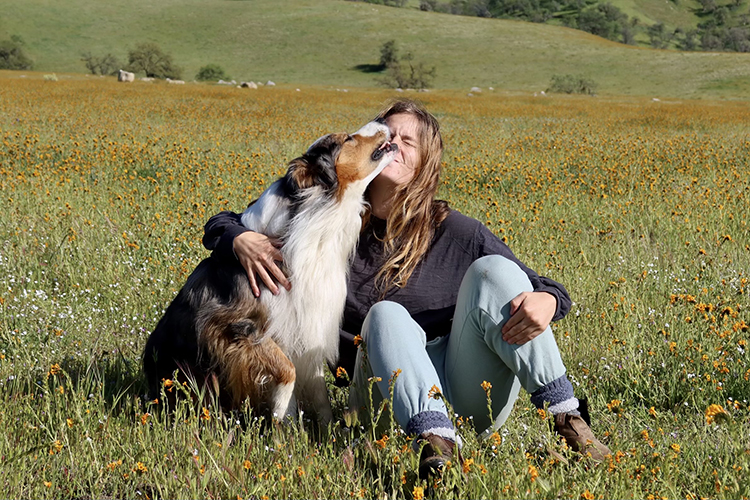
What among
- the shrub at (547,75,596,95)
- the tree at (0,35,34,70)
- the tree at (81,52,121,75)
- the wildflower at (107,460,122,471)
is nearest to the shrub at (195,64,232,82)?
the tree at (81,52,121,75)

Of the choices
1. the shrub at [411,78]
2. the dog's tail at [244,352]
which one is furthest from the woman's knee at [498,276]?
the shrub at [411,78]

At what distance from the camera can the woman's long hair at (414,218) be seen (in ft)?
10.2

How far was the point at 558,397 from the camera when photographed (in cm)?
255

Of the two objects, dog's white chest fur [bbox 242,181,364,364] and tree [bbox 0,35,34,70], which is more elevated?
tree [bbox 0,35,34,70]

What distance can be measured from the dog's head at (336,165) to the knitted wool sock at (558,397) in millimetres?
1203

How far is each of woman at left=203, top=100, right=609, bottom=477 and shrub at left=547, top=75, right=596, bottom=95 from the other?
45412 millimetres

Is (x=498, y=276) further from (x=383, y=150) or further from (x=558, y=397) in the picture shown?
(x=383, y=150)

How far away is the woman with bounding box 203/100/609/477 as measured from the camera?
248cm

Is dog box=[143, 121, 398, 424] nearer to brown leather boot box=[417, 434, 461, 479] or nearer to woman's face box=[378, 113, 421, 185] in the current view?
woman's face box=[378, 113, 421, 185]

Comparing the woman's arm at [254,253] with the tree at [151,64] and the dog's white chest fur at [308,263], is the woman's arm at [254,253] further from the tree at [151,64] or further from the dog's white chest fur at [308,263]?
the tree at [151,64]

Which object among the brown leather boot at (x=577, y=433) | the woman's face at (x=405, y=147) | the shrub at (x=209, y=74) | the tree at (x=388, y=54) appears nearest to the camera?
the brown leather boot at (x=577, y=433)

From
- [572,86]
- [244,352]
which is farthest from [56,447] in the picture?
[572,86]

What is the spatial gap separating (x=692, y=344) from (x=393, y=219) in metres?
1.63

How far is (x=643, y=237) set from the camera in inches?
212
